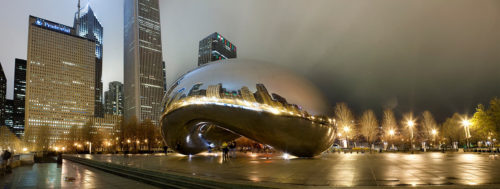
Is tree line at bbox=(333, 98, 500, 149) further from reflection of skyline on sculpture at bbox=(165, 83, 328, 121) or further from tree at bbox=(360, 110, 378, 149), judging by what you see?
reflection of skyline on sculpture at bbox=(165, 83, 328, 121)

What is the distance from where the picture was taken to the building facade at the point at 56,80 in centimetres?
14650

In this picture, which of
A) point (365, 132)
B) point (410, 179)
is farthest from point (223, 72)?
point (365, 132)

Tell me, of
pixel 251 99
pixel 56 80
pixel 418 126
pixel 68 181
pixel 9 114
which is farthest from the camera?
pixel 9 114

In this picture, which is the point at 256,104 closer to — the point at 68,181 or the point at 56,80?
the point at 68,181

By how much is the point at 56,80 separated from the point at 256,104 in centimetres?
17239

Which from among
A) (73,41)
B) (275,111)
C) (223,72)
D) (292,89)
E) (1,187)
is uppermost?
(73,41)

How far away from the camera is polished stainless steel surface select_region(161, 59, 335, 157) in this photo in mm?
13260

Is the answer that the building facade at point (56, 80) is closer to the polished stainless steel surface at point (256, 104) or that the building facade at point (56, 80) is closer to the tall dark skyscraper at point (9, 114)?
the tall dark skyscraper at point (9, 114)

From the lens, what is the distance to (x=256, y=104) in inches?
519

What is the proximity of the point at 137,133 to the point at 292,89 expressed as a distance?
65.5 m

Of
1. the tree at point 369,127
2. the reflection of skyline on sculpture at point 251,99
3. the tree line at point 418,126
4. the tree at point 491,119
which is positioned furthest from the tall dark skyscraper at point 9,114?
the tree at point 491,119

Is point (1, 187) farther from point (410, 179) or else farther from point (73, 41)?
point (73, 41)

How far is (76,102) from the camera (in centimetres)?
15938

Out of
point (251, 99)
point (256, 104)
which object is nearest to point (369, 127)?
point (256, 104)
